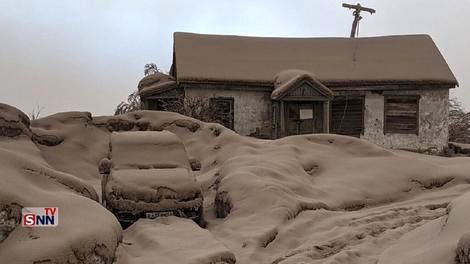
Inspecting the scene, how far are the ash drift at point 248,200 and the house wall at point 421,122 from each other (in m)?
9.52

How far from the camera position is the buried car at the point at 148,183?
779 cm

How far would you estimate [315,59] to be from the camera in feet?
74.5

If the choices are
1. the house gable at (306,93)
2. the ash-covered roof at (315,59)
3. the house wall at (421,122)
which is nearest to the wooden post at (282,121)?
the house gable at (306,93)

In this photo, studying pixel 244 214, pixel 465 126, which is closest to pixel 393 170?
pixel 244 214

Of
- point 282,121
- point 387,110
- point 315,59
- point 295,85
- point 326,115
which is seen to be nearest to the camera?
point 295,85

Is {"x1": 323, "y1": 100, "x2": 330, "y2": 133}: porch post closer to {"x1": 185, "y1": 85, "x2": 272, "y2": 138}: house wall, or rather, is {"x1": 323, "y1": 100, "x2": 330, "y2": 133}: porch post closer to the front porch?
the front porch

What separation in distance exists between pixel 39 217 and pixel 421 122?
18.4 m

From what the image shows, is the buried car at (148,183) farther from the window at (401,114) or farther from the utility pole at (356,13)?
the utility pole at (356,13)

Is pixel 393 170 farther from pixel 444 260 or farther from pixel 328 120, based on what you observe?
pixel 328 120

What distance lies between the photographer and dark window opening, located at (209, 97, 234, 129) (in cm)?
2006

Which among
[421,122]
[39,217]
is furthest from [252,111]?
[39,217]

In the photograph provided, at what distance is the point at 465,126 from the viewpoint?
90.2 ft

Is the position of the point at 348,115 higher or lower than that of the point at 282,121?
higher

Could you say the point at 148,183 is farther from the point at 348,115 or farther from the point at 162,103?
the point at 348,115
